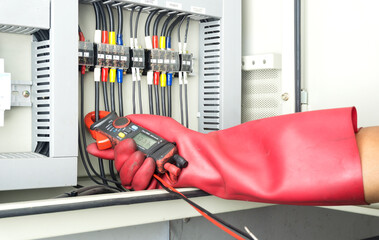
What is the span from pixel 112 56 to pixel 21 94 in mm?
277

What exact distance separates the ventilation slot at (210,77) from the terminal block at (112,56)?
0.32 m

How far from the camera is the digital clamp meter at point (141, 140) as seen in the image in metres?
1.05

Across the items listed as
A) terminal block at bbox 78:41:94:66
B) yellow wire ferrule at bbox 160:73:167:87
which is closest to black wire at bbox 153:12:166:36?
yellow wire ferrule at bbox 160:73:167:87

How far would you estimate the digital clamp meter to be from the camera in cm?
105

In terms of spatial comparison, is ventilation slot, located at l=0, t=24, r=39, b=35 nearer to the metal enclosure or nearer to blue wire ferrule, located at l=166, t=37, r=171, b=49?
the metal enclosure

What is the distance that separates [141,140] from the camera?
1121 mm

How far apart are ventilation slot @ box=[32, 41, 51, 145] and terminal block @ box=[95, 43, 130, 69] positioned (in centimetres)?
16

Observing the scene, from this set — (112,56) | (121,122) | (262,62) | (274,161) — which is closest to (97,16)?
(112,56)

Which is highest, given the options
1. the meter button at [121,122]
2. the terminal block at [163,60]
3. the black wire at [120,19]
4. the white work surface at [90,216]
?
the black wire at [120,19]

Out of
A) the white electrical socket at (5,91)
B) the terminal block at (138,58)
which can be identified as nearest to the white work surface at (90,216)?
the white electrical socket at (5,91)

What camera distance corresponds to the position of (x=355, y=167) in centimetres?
83

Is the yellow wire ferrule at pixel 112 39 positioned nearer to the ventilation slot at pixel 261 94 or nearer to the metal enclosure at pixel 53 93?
the metal enclosure at pixel 53 93

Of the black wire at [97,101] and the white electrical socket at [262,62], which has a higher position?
the white electrical socket at [262,62]

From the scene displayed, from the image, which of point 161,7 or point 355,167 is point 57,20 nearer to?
point 161,7
